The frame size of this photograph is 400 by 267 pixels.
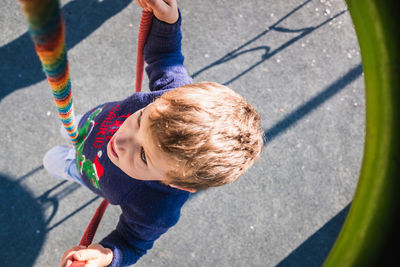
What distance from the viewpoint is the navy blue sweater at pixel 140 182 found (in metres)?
0.68

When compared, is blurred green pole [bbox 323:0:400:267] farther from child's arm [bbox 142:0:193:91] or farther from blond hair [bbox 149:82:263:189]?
child's arm [bbox 142:0:193:91]

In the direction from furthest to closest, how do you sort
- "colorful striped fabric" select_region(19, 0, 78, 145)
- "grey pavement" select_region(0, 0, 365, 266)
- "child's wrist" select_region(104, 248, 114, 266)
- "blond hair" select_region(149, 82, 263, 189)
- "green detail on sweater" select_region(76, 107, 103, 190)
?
"grey pavement" select_region(0, 0, 365, 266) < "green detail on sweater" select_region(76, 107, 103, 190) < "child's wrist" select_region(104, 248, 114, 266) < "blond hair" select_region(149, 82, 263, 189) < "colorful striped fabric" select_region(19, 0, 78, 145)

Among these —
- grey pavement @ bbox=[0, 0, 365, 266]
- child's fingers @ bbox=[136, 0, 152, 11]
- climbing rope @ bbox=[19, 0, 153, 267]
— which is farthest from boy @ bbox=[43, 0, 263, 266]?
grey pavement @ bbox=[0, 0, 365, 266]

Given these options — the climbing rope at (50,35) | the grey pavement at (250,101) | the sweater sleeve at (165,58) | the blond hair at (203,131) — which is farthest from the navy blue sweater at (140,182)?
the grey pavement at (250,101)

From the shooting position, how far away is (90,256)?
62cm

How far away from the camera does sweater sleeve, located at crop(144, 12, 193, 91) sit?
70cm

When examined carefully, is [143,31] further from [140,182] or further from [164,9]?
[140,182]

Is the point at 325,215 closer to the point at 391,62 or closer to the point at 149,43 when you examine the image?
the point at 149,43

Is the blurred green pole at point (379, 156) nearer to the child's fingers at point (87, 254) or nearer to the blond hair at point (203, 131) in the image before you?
the blond hair at point (203, 131)

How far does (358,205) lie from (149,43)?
611 millimetres

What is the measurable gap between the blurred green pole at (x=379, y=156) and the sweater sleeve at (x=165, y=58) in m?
0.54

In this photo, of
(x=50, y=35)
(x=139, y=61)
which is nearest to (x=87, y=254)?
(x=139, y=61)

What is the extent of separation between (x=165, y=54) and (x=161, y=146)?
0.89 feet

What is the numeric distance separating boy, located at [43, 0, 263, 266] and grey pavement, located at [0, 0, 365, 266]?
0.52 meters
